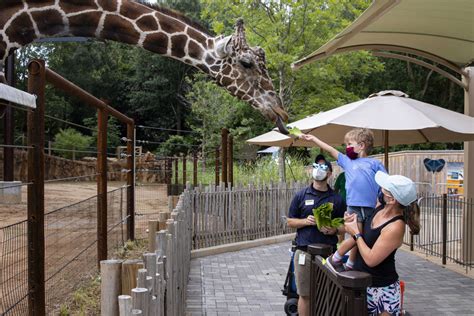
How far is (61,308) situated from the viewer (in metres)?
4.83

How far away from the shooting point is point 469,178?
8453mm

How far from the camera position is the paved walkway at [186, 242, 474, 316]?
6.17m

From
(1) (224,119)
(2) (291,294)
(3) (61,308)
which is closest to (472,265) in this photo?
(2) (291,294)

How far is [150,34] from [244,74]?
1.17 m

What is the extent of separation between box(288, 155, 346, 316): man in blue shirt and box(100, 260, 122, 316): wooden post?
7.82ft

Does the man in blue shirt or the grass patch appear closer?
the man in blue shirt

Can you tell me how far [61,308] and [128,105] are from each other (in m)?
35.5

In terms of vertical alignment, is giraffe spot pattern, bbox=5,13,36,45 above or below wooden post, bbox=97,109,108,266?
above

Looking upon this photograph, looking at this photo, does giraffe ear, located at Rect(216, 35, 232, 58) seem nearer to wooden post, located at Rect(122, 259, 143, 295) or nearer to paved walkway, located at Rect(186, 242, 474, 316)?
paved walkway, located at Rect(186, 242, 474, 316)

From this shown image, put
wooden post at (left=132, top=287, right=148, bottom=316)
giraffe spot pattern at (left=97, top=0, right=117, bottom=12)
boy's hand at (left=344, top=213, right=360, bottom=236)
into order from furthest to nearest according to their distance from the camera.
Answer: giraffe spot pattern at (left=97, top=0, right=117, bottom=12)
boy's hand at (left=344, top=213, right=360, bottom=236)
wooden post at (left=132, top=287, right=148, bottom=316)

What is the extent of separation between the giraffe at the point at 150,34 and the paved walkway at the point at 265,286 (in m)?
2.41

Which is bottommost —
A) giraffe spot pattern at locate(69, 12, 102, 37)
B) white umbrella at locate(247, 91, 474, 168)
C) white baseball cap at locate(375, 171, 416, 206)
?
white baseball cap at locate(375, 171, 416, 206)

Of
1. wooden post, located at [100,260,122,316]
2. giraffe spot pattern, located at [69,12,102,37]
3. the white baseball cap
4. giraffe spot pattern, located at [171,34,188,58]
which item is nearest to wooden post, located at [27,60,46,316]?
wooden post, located at [100,260,122,316]

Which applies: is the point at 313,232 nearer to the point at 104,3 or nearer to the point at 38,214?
the point at 38,214
